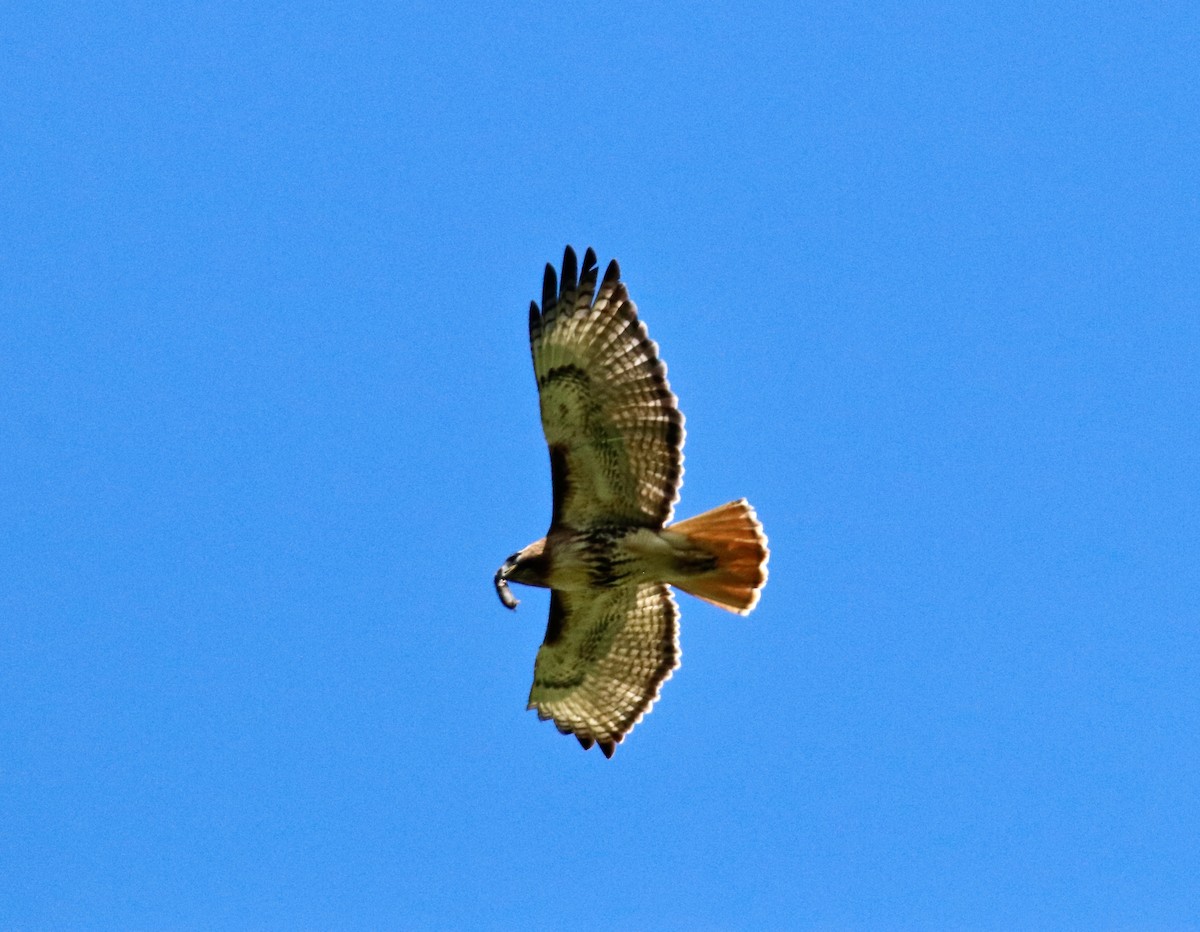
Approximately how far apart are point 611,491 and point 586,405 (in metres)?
0.53

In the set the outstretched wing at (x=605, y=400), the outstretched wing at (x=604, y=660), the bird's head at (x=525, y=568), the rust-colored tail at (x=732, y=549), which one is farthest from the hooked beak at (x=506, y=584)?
the rust-colored tail at (x=732, y=549)

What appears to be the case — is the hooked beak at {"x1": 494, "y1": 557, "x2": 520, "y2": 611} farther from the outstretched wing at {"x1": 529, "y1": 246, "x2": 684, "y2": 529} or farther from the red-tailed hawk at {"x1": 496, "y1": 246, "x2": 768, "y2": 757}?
the outstretched wing at {"x1": 529, "y1": 246, "x2": 684, "y2": 529}

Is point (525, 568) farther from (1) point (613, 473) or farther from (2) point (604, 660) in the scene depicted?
(2) point (604, 660)

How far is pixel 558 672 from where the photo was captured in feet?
35.7

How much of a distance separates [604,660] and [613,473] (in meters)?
1.56

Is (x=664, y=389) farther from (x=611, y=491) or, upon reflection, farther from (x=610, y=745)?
(x=610, y=745)

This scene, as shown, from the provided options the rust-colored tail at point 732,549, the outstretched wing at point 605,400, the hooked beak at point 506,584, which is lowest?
the hooked beak at point 506,584

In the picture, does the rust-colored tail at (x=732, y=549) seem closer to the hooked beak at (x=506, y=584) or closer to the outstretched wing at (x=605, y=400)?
the outstretched wing at (x=605, y=400)

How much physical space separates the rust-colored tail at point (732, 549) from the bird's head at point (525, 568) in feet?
2.43

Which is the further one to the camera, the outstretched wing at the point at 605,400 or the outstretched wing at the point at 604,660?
the outstretched wing at the point at 604,660

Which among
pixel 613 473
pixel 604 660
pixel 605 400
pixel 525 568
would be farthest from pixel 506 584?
pixel 604 660

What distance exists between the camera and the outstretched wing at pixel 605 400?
956cm

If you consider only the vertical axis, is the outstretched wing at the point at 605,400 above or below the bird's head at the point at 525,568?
above

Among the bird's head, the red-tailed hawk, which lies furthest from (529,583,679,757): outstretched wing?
the bird's head
